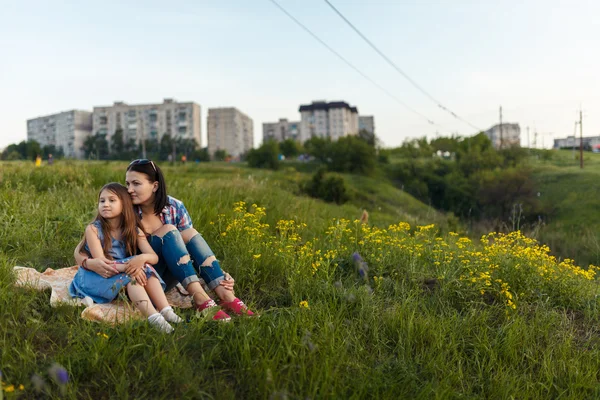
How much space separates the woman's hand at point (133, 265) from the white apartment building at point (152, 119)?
10106 centimetres

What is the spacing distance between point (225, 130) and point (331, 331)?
114 meters

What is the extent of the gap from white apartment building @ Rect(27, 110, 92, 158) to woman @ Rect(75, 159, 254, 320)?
352ft

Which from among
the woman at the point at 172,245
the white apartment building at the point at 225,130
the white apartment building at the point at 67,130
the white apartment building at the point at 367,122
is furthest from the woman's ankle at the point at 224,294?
the white apartment building at the point at 367,122

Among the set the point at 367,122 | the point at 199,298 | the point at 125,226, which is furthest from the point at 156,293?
the point at 367,122

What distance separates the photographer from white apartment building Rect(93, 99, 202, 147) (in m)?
104

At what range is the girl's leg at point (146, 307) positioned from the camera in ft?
10.0

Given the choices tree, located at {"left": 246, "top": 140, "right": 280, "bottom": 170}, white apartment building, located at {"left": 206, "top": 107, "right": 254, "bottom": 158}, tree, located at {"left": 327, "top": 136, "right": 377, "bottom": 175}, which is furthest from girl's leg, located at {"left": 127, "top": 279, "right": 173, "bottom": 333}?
white apartment building, located at {"left": 206, "top": 107, "right": 254, "bottom": 158}

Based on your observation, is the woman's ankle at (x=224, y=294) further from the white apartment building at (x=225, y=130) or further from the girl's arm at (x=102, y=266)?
the white apartment building at (x=225, y=130)

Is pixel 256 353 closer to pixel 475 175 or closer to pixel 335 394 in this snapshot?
pixel 335 394

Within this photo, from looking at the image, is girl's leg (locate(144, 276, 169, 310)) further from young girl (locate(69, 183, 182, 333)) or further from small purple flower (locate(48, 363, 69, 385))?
small purple flower (locate(48, 363, 69, 385))

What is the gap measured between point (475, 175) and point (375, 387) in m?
61.3

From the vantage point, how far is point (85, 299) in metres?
3.44

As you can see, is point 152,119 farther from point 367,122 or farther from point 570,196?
point 570,196

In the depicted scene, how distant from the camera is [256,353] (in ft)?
9.31
